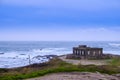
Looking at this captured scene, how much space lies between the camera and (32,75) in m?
24.1

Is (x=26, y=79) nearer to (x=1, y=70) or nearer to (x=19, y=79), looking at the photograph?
(x=19, y=79)

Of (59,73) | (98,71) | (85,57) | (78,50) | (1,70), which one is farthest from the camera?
(78,50)

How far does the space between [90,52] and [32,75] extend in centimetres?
2837

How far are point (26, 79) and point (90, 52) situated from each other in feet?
98.2

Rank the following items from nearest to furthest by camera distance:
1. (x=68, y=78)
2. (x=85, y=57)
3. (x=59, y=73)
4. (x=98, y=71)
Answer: (x=68, y=78) → (x=59, y=73) → (x=98, y=71) → (x=85, y=57)

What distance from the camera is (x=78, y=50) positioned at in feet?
174

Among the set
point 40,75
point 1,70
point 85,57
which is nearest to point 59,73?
point 40,75

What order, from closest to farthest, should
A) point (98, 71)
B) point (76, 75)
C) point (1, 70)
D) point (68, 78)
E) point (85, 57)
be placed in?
point (68, 78) → point (76, 75) → point (98, 71) → point (1, 70) → point (85, 57)

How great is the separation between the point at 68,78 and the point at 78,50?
31463mm

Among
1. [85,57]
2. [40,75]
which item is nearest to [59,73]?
[40,75]

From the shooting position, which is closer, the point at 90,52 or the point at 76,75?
the point at 76,75

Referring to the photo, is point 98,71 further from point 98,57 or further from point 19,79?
point 98,57

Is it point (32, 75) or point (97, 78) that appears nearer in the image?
point (97, 78)

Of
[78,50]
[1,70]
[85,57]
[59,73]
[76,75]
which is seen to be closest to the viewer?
[76,75]
